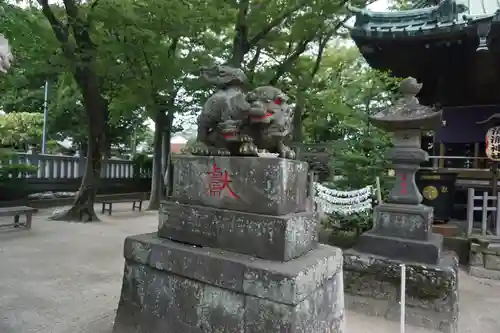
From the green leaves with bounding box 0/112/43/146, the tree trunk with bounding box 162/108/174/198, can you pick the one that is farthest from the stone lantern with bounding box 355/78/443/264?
the green leaves with bounding box 0/112/43/146

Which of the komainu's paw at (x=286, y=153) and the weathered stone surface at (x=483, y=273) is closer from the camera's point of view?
the komainu's paw at (x=286, y=153)

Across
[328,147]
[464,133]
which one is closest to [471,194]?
[464,133]

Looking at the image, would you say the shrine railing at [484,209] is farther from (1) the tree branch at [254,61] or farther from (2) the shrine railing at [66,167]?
(2) the shrine railing at [66,167]

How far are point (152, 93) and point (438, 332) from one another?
8233mm

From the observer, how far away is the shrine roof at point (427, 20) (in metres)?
6.05

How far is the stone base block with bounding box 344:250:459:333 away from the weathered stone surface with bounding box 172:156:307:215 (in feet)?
6.98

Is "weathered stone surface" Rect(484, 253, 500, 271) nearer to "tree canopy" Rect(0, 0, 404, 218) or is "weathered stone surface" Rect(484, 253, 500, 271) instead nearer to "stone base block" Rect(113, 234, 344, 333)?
"tree canopy" Rect(0, 0, 404, 218)

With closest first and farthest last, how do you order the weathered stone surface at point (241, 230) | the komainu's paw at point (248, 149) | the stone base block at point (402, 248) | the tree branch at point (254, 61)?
1. the weathered stone surface at point (241, 230)
2. the komainu's paw at point (248, 149)
3. the stone base block at point (402, 248)
4. the tree branch at point (254, 61)

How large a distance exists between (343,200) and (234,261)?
5261 millimetres

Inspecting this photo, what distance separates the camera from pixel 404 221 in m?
4.82

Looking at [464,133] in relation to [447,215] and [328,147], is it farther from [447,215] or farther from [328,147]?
[328,147]

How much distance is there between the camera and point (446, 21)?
6.13 metres

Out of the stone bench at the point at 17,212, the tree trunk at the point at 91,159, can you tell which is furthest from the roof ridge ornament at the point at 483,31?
the stone bench at the point at 17,212

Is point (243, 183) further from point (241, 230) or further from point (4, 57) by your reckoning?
point (4, 57)
